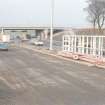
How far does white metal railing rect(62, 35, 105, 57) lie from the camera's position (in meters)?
33.9

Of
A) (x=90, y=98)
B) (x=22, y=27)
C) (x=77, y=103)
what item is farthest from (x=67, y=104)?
(x=22, y=27)

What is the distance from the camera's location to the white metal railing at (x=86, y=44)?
111ft

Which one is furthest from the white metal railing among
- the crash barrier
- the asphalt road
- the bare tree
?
the bare tree

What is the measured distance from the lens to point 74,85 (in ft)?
58.2

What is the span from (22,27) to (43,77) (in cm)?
11445

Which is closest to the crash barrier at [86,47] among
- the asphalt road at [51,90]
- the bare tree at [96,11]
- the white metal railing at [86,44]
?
the white metal railing at [86,44]

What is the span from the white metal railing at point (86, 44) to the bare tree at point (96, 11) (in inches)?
2534

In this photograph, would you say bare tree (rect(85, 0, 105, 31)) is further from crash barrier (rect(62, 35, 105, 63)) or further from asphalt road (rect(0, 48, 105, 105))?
asphalt road (rect(0, 48, 105, 105))

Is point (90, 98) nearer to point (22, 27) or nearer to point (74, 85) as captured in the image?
point (74, 85)

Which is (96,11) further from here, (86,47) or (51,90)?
(51,90)

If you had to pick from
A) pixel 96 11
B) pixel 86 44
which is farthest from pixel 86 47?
pixel 96 11

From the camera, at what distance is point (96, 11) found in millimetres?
106938

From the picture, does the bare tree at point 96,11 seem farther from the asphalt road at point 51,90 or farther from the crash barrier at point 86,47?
the asphalt road at point 51,90

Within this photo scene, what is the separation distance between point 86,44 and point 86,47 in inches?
18.3
